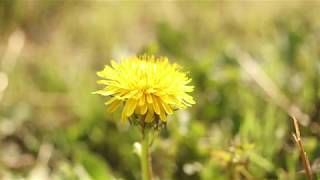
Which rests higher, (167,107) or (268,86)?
(268,86)

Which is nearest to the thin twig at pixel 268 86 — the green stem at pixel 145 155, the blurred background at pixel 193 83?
the blurred background at pixel 193 83

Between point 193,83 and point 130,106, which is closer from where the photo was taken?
point 130,106

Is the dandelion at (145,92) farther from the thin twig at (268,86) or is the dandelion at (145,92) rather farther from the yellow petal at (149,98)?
the thin twig at (268,86)

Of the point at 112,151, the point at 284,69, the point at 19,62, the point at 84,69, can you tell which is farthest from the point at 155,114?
the point at 19,62

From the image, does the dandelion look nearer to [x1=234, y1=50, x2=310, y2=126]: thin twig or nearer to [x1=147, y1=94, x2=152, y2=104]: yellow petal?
[x1=147, y1=94, x2=152, y2=104]: yellow petal

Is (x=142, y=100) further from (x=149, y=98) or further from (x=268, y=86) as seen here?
(x=268, y=86)

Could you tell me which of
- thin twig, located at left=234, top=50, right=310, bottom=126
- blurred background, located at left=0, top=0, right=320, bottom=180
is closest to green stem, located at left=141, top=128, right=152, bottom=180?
blurred background, located at left=0, top=0, right=320, bottom=180

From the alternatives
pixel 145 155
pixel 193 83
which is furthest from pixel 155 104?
pixel 193 83
